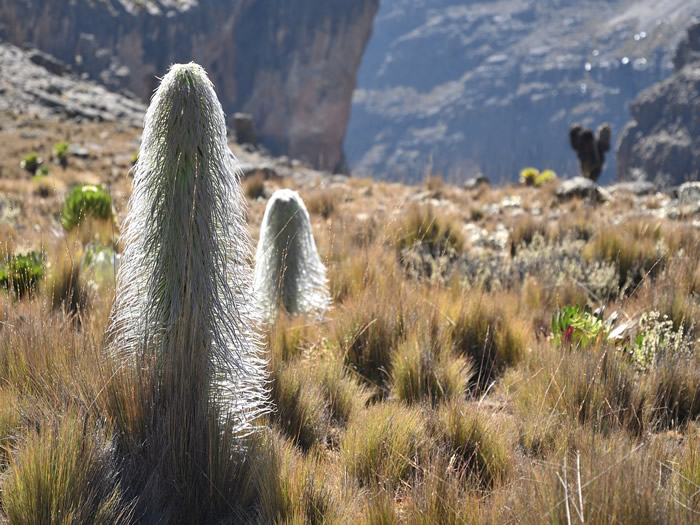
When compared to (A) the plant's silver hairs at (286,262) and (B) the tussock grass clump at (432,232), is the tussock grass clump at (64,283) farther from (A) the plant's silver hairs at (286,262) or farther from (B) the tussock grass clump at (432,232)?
(B) the tussock grass clump at (432,232)

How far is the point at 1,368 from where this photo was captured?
2260 mm

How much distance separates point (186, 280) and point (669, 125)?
251 feet

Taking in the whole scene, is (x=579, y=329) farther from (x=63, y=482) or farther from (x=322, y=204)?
(x=322, y=204)

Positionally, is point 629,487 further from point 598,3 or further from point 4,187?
point 598,3

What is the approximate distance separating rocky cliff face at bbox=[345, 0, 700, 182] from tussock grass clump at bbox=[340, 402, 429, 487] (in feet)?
434

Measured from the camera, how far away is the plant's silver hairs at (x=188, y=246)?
194 centimetres

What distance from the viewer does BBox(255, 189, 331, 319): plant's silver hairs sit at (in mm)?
3430

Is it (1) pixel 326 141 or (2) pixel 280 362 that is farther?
(1) pixel 326 141

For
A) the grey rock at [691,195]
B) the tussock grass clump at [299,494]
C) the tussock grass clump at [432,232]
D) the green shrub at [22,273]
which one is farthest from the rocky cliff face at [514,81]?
the tussock grass clump at [299,494]

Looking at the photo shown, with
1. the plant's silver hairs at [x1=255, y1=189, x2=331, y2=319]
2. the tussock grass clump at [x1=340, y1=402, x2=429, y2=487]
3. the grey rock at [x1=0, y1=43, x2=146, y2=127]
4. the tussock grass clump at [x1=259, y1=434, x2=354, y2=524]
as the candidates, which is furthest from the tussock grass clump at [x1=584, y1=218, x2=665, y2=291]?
the grey rock at [x1=0, y1=43, x2=146, y2=127]

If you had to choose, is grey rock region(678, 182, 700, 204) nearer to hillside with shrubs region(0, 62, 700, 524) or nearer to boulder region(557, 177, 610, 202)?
boulder region(557, 177, 610, 202)

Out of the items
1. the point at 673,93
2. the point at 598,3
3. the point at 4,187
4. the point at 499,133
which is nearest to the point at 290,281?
the point at 4,187

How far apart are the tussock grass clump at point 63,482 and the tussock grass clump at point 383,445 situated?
0.80 meters

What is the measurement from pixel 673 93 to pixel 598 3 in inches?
4645
